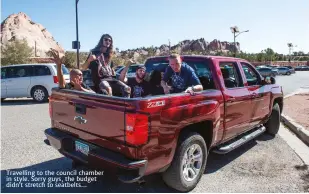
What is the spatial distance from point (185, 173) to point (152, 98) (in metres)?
1.25

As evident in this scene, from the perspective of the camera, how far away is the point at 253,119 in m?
5.35

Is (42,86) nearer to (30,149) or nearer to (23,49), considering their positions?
(30,149)

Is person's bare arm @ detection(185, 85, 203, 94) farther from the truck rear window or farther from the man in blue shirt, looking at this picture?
the truck rear window

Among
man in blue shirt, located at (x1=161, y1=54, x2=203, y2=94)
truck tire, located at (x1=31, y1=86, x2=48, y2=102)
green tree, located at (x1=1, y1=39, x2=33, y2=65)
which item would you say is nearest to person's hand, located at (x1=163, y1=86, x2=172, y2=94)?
man in blue shirt, located at (x1=161, y1=54, x2=203, y2=94)

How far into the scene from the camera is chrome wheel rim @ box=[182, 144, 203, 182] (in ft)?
12.1

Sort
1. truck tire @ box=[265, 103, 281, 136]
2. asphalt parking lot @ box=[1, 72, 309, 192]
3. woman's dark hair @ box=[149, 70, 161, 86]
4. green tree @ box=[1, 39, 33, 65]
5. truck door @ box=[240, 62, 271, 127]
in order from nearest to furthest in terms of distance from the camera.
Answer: asphalt parking lot @ box=[1, 72, 309, 192] → woman's dark hair @ box=[149, 70, 161, 86] → truck door @ box=[240, 62, 271, 127] → truck tire @ box=[265, 103, 281, 136] → green tree @ box=[1, 39, 33, 65]

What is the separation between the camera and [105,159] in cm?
314

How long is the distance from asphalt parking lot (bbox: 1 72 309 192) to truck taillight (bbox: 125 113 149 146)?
110 centimetres

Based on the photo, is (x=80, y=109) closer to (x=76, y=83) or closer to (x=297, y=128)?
(x=76, y=83)

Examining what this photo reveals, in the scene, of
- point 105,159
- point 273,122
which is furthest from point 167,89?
point 273,122

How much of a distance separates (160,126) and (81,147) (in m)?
1.10

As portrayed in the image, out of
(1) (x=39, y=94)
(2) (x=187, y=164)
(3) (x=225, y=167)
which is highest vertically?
(1) (x=39, y=94)

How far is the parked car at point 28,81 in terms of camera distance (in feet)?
40.6

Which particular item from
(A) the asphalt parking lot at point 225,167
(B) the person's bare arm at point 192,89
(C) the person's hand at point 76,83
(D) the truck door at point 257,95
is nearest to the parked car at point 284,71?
(A) the asphalt parking lot at point 225,167
